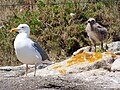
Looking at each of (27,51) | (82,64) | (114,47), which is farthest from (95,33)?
(27,51)

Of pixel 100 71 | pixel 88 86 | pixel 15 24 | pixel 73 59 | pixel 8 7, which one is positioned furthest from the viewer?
pixel 8 7

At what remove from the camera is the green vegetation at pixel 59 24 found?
15.2 metres

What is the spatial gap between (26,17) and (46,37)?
3.83ft

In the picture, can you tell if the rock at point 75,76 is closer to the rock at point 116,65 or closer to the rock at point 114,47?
the rock at point 116,65

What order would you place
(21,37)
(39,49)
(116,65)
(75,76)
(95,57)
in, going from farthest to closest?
(39,49) → (21,37) → (95,57) → (116,65) → (75,76)

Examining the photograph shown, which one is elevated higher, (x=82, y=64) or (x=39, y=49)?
(x=39, y=49)

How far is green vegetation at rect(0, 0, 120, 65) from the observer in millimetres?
15234

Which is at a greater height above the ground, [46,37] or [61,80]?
[61,80]

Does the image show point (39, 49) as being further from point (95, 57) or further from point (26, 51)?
point (95, 57)

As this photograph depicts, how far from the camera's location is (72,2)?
16656mm

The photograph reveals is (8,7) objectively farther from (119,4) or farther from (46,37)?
(119,4)

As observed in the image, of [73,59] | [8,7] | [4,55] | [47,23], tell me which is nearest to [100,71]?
[73,59]

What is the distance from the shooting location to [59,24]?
16109 mm

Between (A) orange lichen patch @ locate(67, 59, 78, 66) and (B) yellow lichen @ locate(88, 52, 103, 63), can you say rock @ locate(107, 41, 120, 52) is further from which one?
(A) orange lichen patch @ locate(67, 59, 78, 66)
